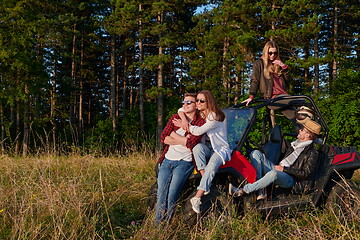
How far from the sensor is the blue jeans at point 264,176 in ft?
12.9

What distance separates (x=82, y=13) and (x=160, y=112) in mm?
10949

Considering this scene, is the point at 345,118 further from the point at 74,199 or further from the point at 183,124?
the point at 74,199

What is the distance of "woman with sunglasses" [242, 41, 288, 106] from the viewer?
525 cm

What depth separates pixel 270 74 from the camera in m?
5.33

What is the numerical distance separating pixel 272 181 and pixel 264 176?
11 centimetres

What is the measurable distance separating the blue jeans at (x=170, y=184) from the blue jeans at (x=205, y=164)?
0.64 ft

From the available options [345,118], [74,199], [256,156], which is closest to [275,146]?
[256,156]

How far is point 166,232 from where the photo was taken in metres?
3.55

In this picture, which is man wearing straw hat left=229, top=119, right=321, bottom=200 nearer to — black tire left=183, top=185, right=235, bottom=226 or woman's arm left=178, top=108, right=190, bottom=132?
black tire left=183, top=185, right=235, bottom=226

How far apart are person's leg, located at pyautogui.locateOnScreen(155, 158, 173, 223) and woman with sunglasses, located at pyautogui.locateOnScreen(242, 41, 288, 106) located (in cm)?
199

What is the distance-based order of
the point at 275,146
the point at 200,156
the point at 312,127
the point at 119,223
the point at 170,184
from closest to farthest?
the point at 200,156
the point at 170,184
the point at 119,223
the point at 312,127
the point at 275,146

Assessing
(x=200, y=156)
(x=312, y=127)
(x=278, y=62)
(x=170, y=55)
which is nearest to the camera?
(x=200, y=156)

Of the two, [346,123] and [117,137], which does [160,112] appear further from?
[346,123]

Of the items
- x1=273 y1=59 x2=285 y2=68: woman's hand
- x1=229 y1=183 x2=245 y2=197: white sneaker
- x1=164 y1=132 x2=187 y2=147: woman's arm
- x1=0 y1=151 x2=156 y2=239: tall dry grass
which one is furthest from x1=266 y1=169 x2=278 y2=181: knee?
x1=273 y1=59 x2=285 y2=68: woman's hand
